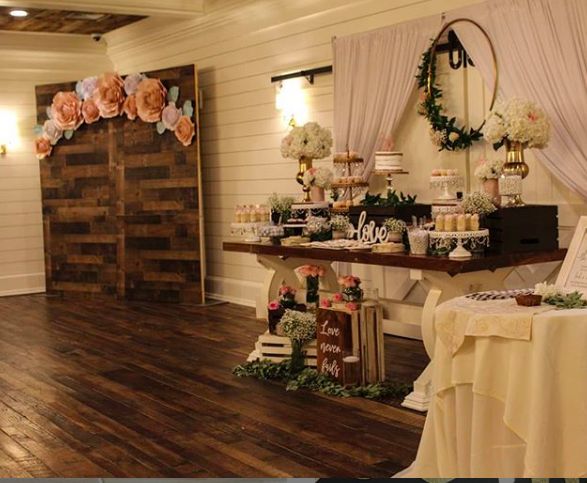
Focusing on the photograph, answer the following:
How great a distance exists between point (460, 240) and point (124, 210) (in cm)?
544

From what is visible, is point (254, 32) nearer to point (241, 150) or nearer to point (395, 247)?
point (241, 150)

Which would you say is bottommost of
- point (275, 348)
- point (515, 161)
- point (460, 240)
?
point (275, 348)

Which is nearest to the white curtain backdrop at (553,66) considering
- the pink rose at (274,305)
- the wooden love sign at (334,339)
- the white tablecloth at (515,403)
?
the wooden love sign at (334,339)

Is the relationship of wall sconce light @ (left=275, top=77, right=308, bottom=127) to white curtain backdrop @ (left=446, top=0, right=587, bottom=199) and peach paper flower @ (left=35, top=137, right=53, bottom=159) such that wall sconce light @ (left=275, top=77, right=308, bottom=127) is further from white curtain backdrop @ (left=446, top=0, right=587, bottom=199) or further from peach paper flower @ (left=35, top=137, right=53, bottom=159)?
peach paper flower @ (left=35, top=137, right=53, bottom=159)

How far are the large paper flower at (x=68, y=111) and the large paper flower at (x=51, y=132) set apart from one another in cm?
9

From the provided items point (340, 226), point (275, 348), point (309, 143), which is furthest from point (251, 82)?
point (275, 348)

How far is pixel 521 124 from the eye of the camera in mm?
5184

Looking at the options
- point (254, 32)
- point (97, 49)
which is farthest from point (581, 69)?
point (97, 49)

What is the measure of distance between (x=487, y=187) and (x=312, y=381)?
1.53 m

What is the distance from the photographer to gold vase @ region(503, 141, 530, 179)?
5.39 m

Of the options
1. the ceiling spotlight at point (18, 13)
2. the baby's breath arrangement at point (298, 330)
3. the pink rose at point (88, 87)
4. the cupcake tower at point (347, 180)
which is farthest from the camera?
the pink rose at point (88, 87)

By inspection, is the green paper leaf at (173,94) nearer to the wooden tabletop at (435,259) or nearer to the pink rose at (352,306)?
the wooden tabletop at (435,259)

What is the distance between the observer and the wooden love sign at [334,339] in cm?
518

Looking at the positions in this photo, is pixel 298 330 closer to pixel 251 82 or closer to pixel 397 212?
pixel 397 212
